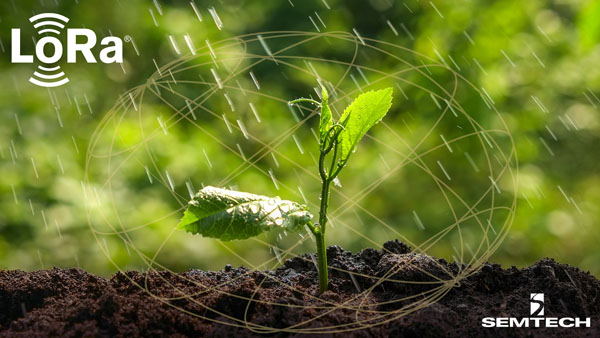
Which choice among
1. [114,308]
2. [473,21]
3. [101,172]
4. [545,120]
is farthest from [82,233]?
[545,120]

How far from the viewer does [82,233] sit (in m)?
3.98

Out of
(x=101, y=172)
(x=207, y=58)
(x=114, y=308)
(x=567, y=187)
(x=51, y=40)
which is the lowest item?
(x=114, y=308)

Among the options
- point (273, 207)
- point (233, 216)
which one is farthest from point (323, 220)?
point (233, 216)

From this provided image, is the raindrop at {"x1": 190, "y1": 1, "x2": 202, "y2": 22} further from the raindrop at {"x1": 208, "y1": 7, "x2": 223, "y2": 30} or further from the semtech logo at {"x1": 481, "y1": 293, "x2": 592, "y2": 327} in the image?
the semtech logo at {"x1": 481, "y1": 293, "x2": 592, "y2": 327}

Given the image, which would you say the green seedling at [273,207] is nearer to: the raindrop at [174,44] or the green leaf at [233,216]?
the green leaf at [233,216]

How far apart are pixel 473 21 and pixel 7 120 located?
3.14 m

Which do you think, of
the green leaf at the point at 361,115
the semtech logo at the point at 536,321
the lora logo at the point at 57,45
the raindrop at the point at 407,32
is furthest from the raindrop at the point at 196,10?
the semtech logo at the point at 536,321

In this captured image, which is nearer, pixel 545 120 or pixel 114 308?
pixel 114 308

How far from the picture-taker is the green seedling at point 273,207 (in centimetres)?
156

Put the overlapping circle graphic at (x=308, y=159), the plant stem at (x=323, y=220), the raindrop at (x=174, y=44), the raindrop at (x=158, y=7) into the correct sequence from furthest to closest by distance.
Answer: the raindrop at (x=158, y=7) < the raindrop at (x=174, y=44) < the overlapping circle graphic at (x=308, y=159) < the plant stem at (x=323, y=220)

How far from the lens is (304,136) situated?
4707 mm

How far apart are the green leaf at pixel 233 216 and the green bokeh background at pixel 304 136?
2391 mm

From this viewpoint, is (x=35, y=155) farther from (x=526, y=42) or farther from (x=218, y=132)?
(x=526, y=42)

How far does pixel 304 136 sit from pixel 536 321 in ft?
10.2
